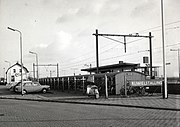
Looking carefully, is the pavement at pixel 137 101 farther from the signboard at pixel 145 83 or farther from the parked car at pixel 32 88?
the parked car at pixel 32 88

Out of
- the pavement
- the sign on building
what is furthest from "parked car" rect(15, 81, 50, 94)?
the sign on building

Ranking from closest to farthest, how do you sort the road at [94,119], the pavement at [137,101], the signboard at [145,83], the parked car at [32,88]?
→ the road at [94,119]
the pavement at [137,101]
the signboard at [145,83]
the parked car at [32,88]

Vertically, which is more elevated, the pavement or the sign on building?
the sign on building

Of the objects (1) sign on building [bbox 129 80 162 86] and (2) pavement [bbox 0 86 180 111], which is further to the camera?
(1) sign on building [bbox 129 80 162 86]

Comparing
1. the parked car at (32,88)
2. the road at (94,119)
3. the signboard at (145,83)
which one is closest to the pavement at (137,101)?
the signboard at (145,83)

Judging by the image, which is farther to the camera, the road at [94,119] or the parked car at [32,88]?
the parked car at [32,88]

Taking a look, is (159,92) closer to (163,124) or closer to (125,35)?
(125,35)

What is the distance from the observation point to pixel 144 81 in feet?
87.3

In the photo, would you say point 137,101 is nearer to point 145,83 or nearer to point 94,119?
point 145,83

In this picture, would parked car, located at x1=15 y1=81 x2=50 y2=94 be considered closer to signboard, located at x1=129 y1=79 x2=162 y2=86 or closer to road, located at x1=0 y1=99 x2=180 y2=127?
signboard, located at x1=129 y1=79 x2=162 y2=86

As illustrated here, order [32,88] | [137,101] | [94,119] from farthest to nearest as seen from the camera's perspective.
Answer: [32,88] → [137,101] → [94,119]

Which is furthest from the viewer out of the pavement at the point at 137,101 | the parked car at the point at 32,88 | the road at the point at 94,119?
the parked car at the point at 32,88

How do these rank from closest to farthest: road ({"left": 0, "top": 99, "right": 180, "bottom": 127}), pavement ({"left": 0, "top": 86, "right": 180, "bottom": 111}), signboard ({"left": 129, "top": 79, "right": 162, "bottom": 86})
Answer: road ({"left": 0, "top": 99, "right": 180, "bottom": 127}), pavement ({"left": 0, "top": 86, "right": 180, "bottom": 111}), signboard ({"left": 129, "top": 79, "right": 162, "bottom": 86})

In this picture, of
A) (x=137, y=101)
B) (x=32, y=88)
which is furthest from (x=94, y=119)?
(x=32, y=88)
